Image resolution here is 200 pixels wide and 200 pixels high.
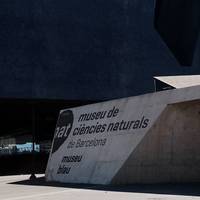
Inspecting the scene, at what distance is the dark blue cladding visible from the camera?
43.5 meters

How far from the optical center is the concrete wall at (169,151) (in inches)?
857

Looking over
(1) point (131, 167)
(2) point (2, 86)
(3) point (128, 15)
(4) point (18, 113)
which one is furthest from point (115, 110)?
(4) point (18, 113)

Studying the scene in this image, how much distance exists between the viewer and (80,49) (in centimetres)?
4525

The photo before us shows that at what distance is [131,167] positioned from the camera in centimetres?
2191

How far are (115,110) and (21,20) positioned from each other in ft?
70.8

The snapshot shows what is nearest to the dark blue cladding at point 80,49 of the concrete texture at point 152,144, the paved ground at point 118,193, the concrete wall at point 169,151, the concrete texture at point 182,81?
the concrete texture at point 182,81

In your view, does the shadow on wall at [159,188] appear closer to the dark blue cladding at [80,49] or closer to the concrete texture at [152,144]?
the concrete texture at [152,144]

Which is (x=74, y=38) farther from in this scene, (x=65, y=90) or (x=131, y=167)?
(x=131, y=167)

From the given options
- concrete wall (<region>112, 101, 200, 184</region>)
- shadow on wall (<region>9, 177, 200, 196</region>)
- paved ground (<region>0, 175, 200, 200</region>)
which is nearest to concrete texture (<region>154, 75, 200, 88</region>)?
concrete wall (<region>112, 101, 200, 184</region>)

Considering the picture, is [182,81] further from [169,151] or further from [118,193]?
[118,193]

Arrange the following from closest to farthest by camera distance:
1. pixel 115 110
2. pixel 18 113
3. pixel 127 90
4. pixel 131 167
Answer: pixel 131 167
pixel 115 110
pixel 127 90
pixel 18 113

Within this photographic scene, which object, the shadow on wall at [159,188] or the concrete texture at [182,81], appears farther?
the concrete texture at [182,81]

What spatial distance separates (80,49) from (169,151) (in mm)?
24257

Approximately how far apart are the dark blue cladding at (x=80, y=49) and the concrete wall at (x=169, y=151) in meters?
22.8
